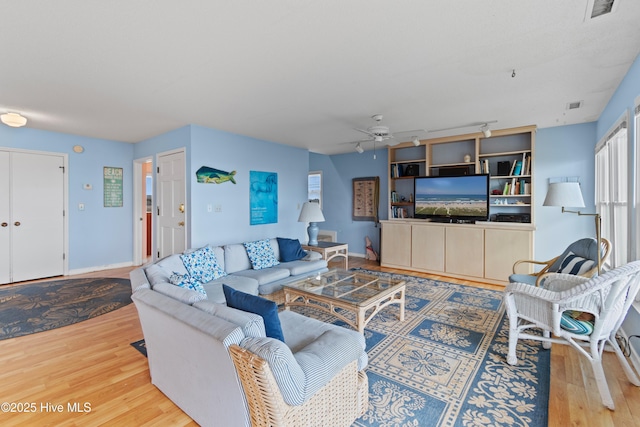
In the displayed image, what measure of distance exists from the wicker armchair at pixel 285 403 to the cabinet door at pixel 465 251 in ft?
12.2

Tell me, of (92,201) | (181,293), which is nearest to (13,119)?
(92,201)

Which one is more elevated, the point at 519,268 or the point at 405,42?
the point at 405,42

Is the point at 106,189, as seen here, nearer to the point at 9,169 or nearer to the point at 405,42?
the point at 9,169

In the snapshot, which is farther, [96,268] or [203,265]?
[96,268]

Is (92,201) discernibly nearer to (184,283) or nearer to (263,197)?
(263,197)

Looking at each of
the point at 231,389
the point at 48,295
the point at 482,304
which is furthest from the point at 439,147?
the point at 48,295

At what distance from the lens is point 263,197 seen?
520cm

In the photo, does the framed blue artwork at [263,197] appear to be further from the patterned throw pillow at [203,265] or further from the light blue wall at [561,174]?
the light blue wall at [561,174]

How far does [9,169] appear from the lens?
14.7 feet

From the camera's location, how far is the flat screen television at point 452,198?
4812 millimetres

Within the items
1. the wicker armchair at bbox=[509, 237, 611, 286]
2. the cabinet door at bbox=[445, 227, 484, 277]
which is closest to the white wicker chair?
the wicker armchair at bbox=[509, 237, 611, 286]

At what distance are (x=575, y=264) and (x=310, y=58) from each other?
3.20m

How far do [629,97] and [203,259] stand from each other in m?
4.33

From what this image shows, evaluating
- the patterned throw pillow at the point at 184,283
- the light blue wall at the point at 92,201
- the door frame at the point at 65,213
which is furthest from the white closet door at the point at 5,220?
the patterned throw pillow at the point at 184,283
